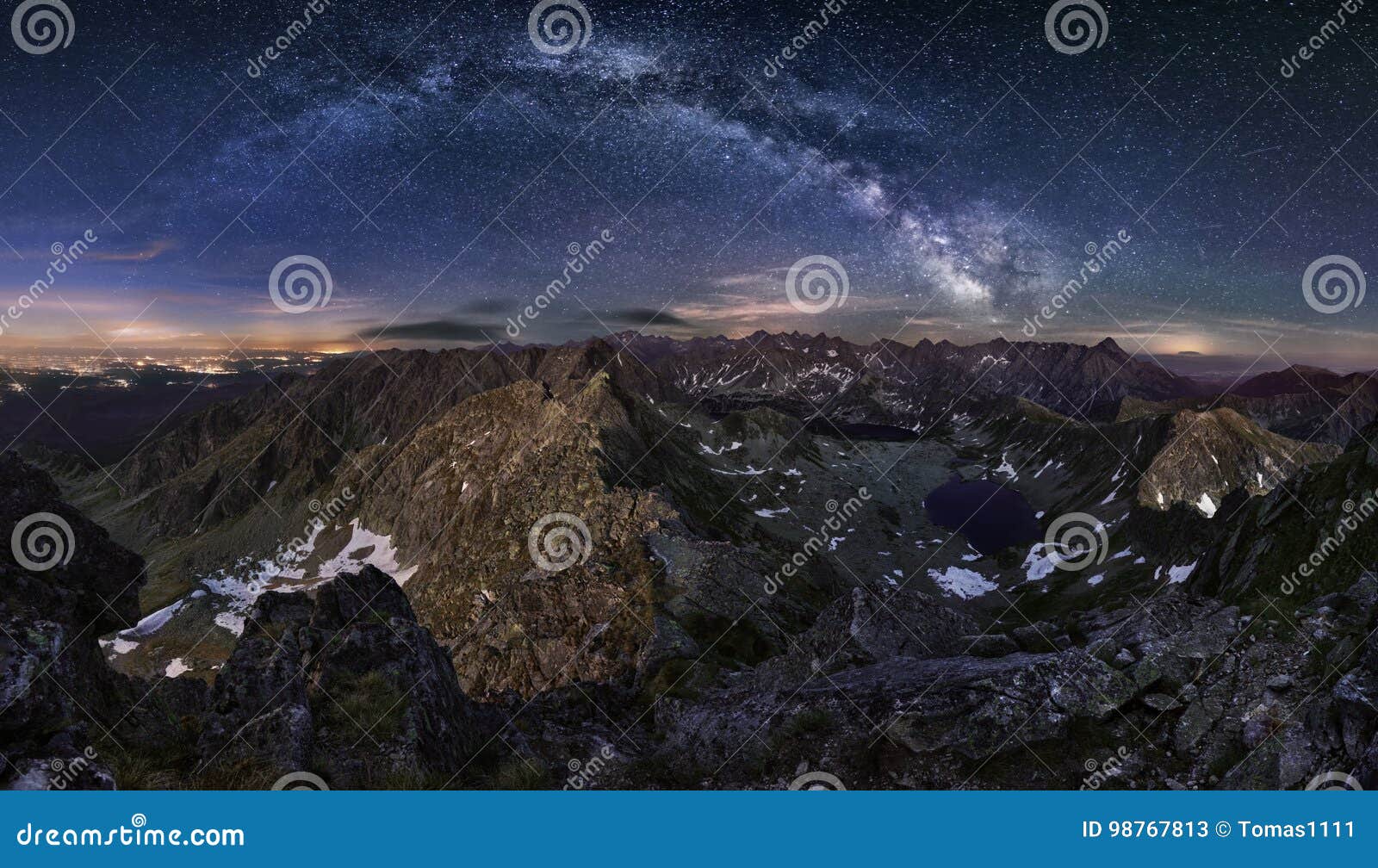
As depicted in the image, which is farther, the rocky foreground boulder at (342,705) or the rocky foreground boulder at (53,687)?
the rocky foreground boulder at (342,705)

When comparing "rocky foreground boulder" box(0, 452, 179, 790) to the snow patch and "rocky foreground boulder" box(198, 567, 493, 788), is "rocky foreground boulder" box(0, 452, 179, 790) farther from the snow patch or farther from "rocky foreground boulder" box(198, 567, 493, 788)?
the snow patch

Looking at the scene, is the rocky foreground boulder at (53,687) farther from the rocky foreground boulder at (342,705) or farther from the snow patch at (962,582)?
the snow patch at (962,582)

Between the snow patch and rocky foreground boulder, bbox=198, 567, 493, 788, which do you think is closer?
rocky foreground boulder, bbox=198, 567, 493, 788

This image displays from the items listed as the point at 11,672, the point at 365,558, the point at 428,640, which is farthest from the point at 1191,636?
the point at 365,558

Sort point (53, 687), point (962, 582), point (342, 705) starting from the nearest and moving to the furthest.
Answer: point (53, 687)
point (342, 705)
point (962, 582)

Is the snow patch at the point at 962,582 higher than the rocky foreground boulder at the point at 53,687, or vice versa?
the snow patch at the point at 962,582

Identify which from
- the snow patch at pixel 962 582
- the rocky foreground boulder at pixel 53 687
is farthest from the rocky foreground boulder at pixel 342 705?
the snow patch at pixel 962 582

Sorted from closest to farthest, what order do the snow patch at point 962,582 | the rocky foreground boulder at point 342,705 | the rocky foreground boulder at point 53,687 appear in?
the rocky foreground boulder at point 53,687 < the rocky foreground boulder at point 342,705 < the snow patch at point 962,582

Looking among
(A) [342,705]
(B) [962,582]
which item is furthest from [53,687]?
(B) [962,582]

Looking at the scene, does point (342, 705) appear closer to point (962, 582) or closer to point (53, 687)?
point (53, 687)

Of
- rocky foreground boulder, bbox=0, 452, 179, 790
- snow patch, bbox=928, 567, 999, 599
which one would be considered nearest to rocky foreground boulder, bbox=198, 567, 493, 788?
rocky foreground boulder, bbox=0, 452, 179, 790

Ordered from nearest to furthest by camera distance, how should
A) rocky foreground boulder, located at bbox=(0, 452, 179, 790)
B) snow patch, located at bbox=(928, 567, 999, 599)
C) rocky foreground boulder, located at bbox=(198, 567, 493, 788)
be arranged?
rocky foreground boulder, located at bbox=(0, 452, 179, 790), rocky foreground boulder, located at bbox=(198, 567, 493, 788), snow patch, located at bbox=(928, 567, 999, 599)
